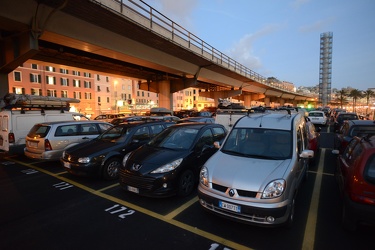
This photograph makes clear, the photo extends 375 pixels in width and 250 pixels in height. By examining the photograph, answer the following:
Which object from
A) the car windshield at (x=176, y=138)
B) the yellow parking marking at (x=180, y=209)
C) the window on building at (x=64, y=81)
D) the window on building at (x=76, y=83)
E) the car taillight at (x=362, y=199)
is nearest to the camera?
the car taillight at (x=362, y=199)

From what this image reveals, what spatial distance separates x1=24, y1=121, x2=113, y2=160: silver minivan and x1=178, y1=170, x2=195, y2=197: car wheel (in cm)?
507

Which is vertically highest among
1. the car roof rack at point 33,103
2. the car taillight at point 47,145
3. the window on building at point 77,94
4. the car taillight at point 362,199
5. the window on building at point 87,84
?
the window on building at point 87,84

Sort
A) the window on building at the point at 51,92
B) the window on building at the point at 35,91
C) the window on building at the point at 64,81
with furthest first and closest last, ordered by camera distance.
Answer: the window on building at the point at 64,81
the window on building at the point at 51,92
the window on building at the point at 35,91

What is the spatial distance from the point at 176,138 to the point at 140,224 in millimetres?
2482

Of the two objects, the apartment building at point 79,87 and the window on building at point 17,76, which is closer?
the window on building at point 17,76

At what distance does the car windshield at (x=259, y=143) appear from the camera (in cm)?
426

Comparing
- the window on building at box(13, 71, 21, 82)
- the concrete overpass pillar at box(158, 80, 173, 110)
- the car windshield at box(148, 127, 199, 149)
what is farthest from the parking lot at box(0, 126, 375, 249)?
the window on building at box(13, 71, 21, 82)

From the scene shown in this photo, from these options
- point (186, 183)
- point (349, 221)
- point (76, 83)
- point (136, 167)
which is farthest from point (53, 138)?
point (76, 83)

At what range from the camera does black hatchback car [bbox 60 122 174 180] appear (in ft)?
19.6

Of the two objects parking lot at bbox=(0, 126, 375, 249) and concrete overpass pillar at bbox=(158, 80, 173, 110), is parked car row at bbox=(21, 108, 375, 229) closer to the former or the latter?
parking lot at bbox=(0, 126, 375, 249)

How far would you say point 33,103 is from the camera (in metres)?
9.48

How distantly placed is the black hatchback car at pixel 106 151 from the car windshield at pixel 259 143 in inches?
129

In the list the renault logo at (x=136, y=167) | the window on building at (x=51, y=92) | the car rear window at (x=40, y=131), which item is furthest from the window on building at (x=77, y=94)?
the renault logo at (x=136, y=167)

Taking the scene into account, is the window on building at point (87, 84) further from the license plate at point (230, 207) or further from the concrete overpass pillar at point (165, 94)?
the license plate at point (230, 207)
